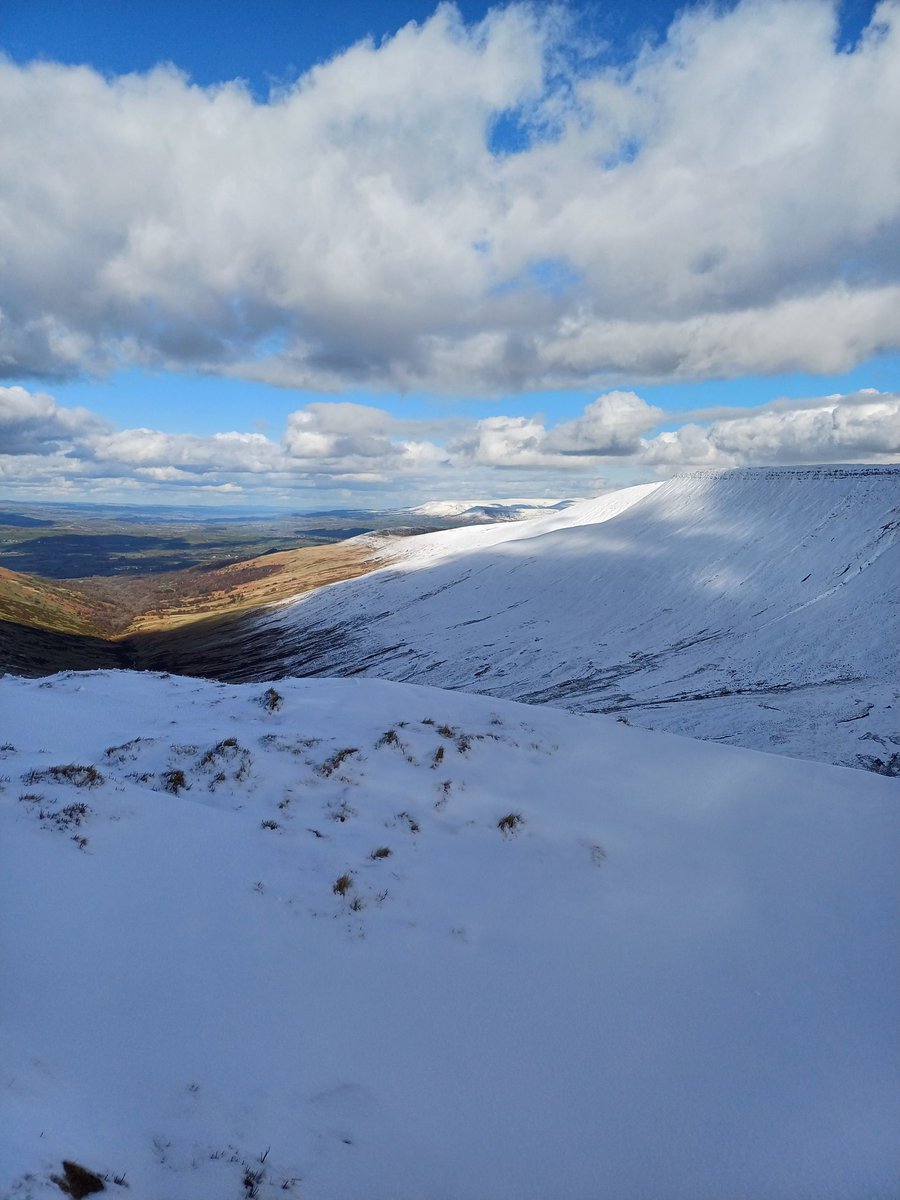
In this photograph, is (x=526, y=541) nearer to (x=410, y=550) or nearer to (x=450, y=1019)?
(x=410, y=550)

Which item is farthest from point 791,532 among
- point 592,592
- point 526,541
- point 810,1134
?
point 810,1134

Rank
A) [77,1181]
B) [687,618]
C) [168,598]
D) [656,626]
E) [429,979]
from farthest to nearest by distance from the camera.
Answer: [168,598], [656,626], [687,618], [429,979], [77,1181]

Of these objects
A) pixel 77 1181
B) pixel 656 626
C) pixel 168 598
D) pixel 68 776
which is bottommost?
pixel 168 598

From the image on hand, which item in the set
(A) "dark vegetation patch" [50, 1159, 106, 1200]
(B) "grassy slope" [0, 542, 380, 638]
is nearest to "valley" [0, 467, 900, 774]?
(B) "grassy slope" [0, 542, 380, 638]

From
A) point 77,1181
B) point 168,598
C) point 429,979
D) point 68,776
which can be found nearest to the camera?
point 77,1181

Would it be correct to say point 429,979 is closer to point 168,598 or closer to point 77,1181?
point 77,1181

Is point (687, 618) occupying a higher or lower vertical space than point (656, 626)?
higher

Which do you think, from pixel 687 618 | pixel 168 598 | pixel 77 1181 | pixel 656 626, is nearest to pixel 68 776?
pixel 77 1181

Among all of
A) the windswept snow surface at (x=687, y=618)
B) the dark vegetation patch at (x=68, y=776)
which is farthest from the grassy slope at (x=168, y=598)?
the dark vegetation patch at (x=68, y=776)
